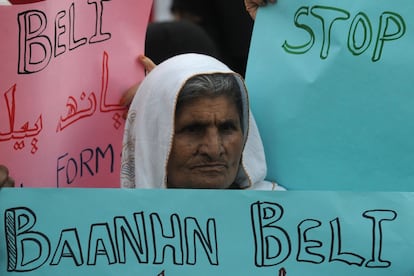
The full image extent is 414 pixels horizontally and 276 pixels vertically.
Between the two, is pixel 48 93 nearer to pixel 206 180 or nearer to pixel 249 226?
pixel 206 180

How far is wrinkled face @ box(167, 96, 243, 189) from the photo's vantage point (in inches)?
127

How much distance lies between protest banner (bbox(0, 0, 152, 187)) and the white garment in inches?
4.3

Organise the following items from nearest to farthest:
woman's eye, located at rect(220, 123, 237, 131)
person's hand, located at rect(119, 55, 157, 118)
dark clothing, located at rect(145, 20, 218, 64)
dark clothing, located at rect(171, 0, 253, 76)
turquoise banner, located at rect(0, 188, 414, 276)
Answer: turquoise banner, located at rect(0, 188, 414, 276) < woman's eye, located at rect(220, 123, 237, 131) < person's hand, located at rect(119, 55, 157, 118) < dark clothing, located at rect(145, 20, 218, 64) < dark clothing, located at rect(171, 0, 253, 76)

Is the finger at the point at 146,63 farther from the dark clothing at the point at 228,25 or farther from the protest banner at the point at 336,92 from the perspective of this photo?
the dark clothing at the point at 228,25

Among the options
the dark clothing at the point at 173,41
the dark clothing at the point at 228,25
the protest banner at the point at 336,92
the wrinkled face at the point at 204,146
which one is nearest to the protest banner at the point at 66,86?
the wrinkled face at the point at 204,146

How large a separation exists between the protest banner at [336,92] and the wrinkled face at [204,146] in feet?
0.51

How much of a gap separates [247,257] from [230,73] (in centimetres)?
73

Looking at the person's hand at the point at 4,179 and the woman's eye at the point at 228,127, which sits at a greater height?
the woman's eye at the point at 228,127

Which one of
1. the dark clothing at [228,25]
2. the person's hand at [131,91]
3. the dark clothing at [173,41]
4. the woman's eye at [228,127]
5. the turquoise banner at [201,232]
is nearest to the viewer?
the turquoise banner at [201,232]

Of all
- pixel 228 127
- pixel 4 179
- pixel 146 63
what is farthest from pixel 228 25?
pixel 4 179

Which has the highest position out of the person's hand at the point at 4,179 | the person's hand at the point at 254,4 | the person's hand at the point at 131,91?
the person's hand at the point at 254,4

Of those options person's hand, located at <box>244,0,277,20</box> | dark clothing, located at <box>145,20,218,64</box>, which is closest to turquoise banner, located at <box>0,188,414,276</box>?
person's hand, located at <box>244,0,277,20</box>

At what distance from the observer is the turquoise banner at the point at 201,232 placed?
108 inches

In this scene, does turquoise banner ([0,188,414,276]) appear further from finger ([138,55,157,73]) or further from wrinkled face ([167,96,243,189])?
finger ([138,55,157,73])
